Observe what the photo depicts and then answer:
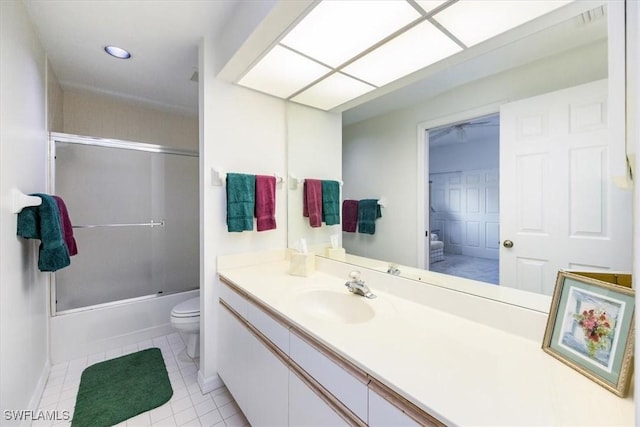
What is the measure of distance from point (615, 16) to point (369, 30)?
862mm

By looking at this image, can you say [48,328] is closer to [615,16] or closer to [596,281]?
[596,281]

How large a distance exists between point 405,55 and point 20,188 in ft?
6.91

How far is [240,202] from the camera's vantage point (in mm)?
1720

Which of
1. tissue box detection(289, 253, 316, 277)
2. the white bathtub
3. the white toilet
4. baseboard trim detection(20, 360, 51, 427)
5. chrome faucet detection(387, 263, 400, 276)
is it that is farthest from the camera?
the white bathtub

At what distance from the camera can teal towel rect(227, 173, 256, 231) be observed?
169 cm

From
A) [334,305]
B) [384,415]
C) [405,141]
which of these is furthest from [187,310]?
[405,141]

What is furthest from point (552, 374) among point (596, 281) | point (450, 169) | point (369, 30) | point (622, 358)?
point (369, 30)

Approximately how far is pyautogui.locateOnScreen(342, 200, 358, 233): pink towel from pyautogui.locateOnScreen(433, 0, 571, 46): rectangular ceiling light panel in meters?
0.92

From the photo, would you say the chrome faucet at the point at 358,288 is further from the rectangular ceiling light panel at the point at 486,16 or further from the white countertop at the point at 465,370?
the rectangular ceiling light panel at the point at 486,16

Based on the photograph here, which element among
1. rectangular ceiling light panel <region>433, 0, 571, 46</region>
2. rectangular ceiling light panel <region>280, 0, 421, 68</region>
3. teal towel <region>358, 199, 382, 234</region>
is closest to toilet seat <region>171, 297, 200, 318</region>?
teal towel <region>358, 199, 382, 234</region>

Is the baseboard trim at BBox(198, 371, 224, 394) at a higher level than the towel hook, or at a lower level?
lower

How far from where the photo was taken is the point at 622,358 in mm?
611

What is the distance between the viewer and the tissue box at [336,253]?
5.48 ft

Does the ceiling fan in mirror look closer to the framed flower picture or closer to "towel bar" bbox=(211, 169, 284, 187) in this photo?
the framed flower picture
